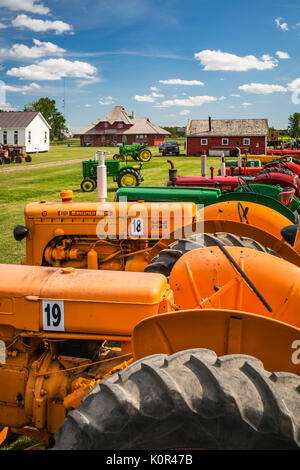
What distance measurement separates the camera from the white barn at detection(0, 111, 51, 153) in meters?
43.9

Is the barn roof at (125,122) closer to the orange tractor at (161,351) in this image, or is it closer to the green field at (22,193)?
the green field at (22,193)

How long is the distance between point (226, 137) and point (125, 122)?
2154 cm

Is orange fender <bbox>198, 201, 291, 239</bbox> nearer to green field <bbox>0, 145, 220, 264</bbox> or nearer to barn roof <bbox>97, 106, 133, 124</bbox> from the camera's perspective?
green field <bbox>0, 145, 220, 264</bbox>

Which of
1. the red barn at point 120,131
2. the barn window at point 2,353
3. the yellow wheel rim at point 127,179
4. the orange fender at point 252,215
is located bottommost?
the barn window at point 2,353

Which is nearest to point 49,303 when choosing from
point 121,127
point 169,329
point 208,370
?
point 169,329

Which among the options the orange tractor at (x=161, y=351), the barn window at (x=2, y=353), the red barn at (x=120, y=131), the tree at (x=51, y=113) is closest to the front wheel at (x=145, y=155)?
the orange tractor at (x=161, y=351)

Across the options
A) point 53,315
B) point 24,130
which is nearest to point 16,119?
point 24,130

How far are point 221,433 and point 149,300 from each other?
3.22 feet

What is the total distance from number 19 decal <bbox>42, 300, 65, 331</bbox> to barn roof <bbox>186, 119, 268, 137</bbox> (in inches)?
1538

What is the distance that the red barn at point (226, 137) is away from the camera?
3906cm

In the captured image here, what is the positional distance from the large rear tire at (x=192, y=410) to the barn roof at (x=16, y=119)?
45.9m

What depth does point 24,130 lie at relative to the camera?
143 feet
